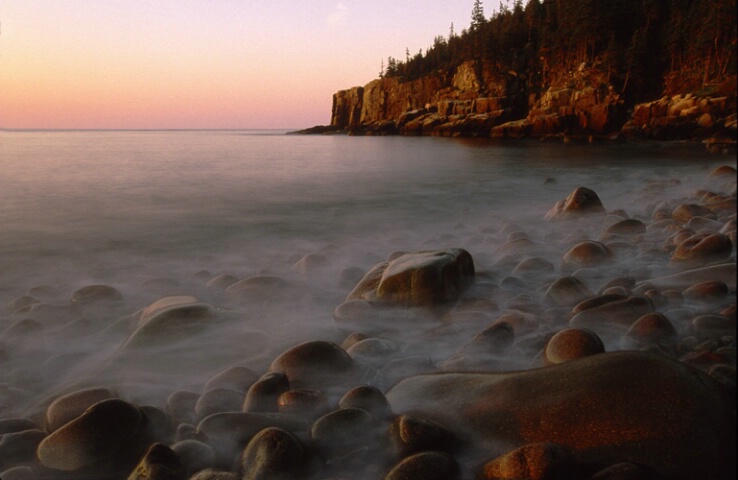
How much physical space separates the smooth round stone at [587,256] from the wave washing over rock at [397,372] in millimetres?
24

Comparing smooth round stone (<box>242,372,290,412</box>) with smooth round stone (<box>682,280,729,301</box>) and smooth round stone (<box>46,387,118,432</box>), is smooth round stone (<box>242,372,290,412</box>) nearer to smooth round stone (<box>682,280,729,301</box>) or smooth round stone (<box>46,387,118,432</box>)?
smooth round stone (<box>46,387,118,432</box>)

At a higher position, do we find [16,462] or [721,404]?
[721,404]

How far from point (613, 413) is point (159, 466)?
159cm

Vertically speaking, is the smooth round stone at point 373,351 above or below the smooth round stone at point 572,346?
below

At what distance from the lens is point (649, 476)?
1383 millimetres

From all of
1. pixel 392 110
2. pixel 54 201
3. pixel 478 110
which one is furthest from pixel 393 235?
pixel 392 110

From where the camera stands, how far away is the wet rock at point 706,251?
353 cm

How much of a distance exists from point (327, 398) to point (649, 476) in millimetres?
1327

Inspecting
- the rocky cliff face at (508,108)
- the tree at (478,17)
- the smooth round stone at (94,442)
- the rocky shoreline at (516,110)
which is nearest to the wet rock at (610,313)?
the smooth round stone at (94,442)

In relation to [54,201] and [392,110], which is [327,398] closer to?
[54,201]

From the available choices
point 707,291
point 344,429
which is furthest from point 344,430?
point 707,291

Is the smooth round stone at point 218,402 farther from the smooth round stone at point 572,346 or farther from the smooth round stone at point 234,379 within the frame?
the smooth round stone at point 572,346

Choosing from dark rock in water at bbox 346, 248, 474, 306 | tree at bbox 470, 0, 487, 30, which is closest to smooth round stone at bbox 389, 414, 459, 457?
dark rock in water at bbox 346, 248, 474, 306

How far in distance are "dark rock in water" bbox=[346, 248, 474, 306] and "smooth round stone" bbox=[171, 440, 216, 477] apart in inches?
71.4
